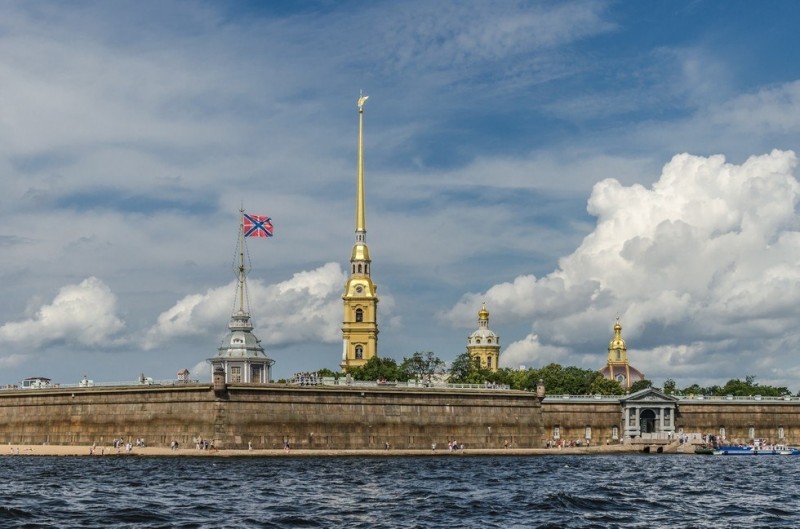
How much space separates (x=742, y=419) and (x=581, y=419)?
20077 mm

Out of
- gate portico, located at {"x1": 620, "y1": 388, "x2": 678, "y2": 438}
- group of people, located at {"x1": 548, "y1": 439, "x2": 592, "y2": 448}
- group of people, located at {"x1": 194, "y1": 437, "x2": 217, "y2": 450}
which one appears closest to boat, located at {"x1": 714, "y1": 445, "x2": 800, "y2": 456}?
gate portico, located at {"x1": 620, "y1": 388, "x2": 678, "y2": 438}

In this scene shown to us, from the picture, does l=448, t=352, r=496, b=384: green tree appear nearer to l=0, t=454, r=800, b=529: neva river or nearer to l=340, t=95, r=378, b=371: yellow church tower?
l=340, t=95, r=378, b=371: yellow church tower

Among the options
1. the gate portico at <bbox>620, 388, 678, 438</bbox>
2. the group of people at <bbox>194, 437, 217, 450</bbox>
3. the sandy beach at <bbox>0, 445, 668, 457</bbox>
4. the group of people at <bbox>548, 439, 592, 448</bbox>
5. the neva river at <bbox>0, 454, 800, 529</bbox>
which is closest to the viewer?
the neva river at <bbox>0, 454, 800, 529</bbox>

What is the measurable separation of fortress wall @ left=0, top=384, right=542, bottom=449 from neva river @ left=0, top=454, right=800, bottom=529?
26.3 ft

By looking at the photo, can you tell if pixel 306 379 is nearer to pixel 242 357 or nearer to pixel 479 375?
pixel 242 357

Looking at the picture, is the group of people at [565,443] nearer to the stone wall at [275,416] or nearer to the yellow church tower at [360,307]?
the stone wall at [275,416]

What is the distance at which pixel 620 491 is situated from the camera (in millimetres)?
60812

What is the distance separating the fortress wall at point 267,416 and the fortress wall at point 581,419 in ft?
33.0

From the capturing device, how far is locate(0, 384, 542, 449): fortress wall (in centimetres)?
9381

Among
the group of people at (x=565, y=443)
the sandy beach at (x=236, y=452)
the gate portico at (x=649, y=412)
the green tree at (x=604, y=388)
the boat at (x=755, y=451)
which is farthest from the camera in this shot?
the green tree at (x=604, y=388)

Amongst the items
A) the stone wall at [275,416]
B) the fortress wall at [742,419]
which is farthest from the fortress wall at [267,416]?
the fortress wall at [742,419]

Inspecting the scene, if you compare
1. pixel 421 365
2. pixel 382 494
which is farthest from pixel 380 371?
pixel 382 494

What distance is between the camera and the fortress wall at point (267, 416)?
93812 mm

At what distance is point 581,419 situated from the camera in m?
123
